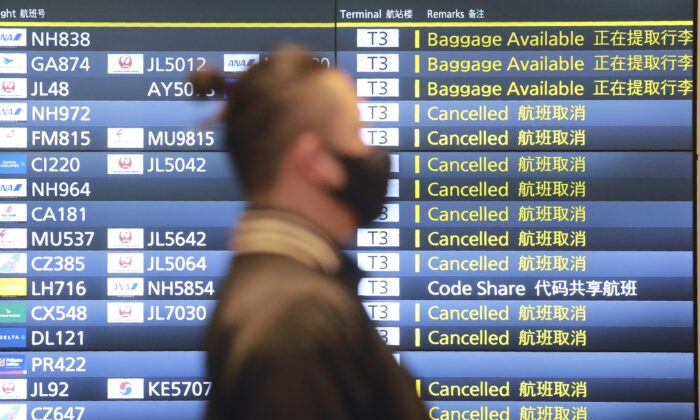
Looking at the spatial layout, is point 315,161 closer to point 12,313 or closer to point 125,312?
point 125,312

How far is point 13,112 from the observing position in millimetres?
3607

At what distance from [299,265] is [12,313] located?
8.10ft

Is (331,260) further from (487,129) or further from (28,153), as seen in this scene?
(28,153)

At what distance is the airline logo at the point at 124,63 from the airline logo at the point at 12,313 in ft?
3.13

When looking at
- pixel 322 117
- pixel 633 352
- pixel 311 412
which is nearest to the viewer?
pixel 311 412

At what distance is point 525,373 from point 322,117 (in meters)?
2.32

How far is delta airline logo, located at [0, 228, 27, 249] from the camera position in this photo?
357cm

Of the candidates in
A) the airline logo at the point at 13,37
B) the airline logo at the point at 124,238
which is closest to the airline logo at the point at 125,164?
the airline logo at the point at 124,238

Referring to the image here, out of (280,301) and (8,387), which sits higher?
(280,301)

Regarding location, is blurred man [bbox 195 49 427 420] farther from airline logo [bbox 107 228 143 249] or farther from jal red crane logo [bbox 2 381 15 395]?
jal red crane logo [bbox 2 381 15 395]

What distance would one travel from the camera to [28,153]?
3.60m

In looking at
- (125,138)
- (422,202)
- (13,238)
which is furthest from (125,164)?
(422,202)

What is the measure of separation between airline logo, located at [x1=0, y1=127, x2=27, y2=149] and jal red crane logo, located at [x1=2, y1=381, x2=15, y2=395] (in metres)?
0.89

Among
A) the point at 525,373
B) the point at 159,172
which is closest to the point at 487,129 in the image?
the point at 525,373
